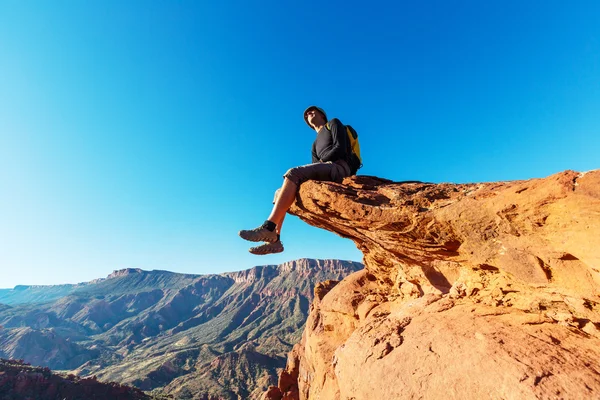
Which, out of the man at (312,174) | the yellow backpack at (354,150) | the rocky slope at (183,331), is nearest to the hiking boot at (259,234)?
the man at (312,174)

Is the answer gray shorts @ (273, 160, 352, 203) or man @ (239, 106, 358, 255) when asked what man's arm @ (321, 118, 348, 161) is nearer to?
man @ (239, 106, 358, 255)

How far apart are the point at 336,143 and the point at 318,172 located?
0.84m

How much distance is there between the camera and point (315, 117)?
24.3ft

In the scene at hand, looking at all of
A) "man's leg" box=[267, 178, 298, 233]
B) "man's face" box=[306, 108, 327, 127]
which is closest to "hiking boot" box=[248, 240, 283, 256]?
"man's leg" box=[267, 178, 298, 233]

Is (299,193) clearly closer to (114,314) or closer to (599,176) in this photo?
(599,176)

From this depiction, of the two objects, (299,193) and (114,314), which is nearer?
(299,193)

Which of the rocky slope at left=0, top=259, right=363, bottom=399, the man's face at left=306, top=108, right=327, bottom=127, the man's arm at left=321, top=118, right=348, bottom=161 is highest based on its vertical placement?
the man's face at left=306, top=108, right=327, bottom=127

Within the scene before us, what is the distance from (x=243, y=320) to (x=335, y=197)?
5955 inches

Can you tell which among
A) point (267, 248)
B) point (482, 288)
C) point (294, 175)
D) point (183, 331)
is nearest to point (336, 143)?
point (294, 175)

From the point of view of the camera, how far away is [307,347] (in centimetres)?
1537

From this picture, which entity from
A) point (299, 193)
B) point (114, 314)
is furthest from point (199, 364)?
point (114, 314)

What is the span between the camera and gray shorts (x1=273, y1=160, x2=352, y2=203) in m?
6.17

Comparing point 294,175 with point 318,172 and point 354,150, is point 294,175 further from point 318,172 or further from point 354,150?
point 354,150

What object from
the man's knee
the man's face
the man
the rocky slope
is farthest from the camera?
the rocky slope
